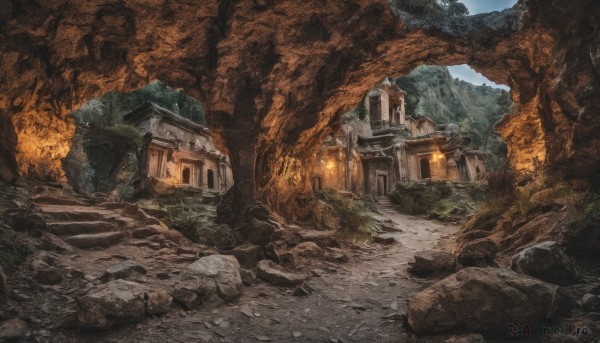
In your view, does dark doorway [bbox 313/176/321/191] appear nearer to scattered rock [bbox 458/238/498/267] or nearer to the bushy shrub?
the bushy shrub

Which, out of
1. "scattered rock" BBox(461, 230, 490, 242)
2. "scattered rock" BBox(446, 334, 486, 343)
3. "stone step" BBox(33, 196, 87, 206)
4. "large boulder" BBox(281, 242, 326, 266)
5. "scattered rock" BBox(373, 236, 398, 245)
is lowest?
"scattered rock" BBox(373, 236, 398, 245)

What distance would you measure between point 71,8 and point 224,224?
265 inches

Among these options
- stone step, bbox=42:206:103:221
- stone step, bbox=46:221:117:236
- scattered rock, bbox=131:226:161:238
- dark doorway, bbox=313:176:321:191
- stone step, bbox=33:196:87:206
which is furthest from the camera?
dark doorway, bbox=313:176:321:191

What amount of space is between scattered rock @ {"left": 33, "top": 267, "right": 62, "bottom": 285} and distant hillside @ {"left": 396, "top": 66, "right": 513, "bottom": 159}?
39860 millimetres

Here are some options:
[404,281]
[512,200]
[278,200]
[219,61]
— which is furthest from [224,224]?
[512,200]

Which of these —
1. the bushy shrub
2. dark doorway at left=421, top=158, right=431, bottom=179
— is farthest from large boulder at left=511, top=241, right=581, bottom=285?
dark doorway at left=421, top=158, right=431, bottom=179

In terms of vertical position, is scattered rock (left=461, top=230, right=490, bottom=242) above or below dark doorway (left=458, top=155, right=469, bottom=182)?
below

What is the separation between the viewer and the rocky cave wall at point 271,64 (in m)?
6.86

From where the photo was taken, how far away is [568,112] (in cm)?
604

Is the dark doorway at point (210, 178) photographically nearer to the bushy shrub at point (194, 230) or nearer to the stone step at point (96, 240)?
the bushy shrub at point (194, 230)

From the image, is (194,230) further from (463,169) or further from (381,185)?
(463,169)

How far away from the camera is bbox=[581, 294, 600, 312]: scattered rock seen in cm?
356

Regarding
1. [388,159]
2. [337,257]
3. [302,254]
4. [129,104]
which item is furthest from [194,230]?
[129,104]

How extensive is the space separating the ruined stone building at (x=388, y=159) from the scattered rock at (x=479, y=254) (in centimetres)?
1772
